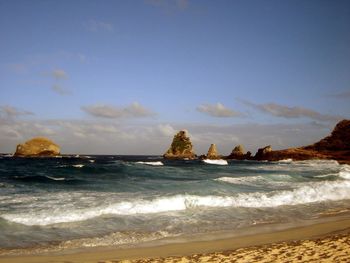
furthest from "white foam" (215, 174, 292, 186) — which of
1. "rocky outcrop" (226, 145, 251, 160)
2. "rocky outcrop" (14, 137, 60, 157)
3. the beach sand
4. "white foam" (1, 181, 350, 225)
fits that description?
"rocky outcrop" (14, 137, 60, 157)

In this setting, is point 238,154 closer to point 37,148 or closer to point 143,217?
point 37,148

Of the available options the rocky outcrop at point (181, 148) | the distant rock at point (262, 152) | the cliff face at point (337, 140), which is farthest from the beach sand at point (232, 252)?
the rocky outcrop at point (181, 148)

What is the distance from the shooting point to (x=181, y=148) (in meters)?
143

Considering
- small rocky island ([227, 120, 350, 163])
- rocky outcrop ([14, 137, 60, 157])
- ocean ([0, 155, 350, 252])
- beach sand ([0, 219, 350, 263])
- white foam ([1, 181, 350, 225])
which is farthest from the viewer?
rocky outcrop ([14, 137, 60, 157])

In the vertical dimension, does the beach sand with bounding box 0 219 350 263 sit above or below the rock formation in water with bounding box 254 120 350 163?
below

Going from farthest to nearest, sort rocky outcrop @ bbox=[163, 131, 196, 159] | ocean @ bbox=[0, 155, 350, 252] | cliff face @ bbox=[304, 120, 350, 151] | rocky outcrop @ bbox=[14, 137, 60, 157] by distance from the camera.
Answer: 1. rocky outcrop @ bbox=[163, 131, 196, 159]
2. rocky outcrop @ bbox=[14, 137, 60, 157]
3. cliff face @ bbox=[304, 120, 350, 151]
4. ocean @ bbox=[0, 155, 350, 252]

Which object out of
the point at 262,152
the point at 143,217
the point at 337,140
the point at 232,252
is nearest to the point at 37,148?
the point at 262,152

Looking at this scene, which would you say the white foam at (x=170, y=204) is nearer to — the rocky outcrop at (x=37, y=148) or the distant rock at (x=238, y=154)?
the distant rock at (x=238, y=154)

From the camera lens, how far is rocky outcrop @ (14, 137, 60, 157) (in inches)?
5384

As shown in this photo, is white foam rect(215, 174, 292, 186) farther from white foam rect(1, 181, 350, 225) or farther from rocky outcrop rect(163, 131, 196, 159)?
rocky outcrop rect(163, 131, 196, 159)

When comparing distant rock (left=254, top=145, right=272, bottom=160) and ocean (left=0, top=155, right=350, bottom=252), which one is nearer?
ocean (left=0, top=155, right=350, bottom=252)

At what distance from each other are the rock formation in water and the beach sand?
286 feet

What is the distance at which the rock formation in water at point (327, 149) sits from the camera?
93562 mm

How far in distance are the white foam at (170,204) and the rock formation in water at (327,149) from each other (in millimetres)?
73605
